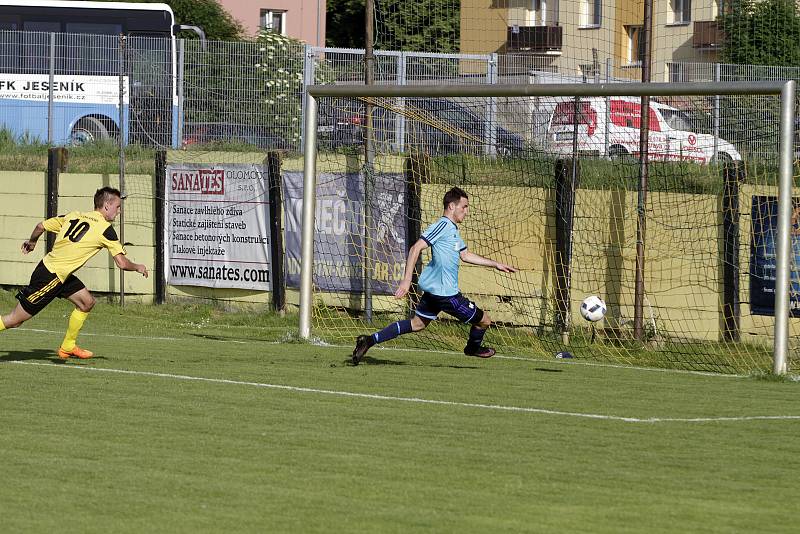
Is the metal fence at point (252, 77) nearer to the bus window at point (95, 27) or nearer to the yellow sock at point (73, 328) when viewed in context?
the yellow sock at point (73, 328)

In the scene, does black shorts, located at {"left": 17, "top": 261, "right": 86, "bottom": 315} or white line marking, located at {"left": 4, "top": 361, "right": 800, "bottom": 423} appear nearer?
white line marking, located at {"left": 4, "top": 361, "right": 800, "bottom": 423}

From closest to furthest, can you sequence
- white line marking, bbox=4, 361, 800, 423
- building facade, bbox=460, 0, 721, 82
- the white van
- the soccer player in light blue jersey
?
white line marking, bbox=4, 361, 800, 423, the soccer player in light blue jersey, the white van, building facade, bbox=460, 0, 721, 82

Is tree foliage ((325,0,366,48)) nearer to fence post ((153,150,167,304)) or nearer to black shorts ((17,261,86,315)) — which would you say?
fence post ((153,150,167,304))

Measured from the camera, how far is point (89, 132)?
23672mm

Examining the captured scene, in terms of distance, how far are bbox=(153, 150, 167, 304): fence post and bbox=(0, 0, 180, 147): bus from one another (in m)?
0.82

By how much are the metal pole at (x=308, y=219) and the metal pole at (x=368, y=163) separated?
1.66 meters

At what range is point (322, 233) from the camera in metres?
18.0

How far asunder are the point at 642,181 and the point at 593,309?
1900mm

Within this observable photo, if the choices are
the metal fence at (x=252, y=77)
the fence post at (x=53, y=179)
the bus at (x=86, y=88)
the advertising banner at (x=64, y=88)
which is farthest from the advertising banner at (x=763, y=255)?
the advertising banner at (x=64, y=88)

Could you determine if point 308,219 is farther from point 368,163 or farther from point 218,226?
point 218,226

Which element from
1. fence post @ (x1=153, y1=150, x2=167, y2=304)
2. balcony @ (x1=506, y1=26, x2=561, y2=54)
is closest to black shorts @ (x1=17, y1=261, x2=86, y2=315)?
fence post @ (x1=153, y1=150, x2=167, y2=304)

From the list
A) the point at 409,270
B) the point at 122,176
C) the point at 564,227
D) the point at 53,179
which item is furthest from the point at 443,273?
the point at 53,179

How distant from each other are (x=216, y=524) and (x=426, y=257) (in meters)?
11.2

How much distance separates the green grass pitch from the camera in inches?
261
